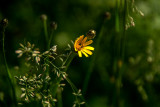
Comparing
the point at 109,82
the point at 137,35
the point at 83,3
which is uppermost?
the point at 83,3

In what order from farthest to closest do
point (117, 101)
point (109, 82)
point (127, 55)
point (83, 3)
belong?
point (83, 3) → point (127, 55) → point (109, 82) → point (117, 101)

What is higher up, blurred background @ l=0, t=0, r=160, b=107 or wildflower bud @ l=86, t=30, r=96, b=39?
blurred background @ l=0, t=0, r=160, b=107

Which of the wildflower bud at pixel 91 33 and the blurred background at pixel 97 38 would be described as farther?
the blurred background at pixel 97 38

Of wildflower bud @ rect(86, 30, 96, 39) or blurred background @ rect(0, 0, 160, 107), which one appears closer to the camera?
wildflower bud @ rect(86, 30, 96, 39)

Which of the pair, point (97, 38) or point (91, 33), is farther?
point (97, 38)

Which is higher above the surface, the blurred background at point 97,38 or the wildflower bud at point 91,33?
the blurred background at point 97,38

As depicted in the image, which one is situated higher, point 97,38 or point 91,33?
point 97,38

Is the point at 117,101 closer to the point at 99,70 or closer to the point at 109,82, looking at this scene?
the point at 109,82

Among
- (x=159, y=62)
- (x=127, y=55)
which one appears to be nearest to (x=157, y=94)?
(x=159, y=62)
